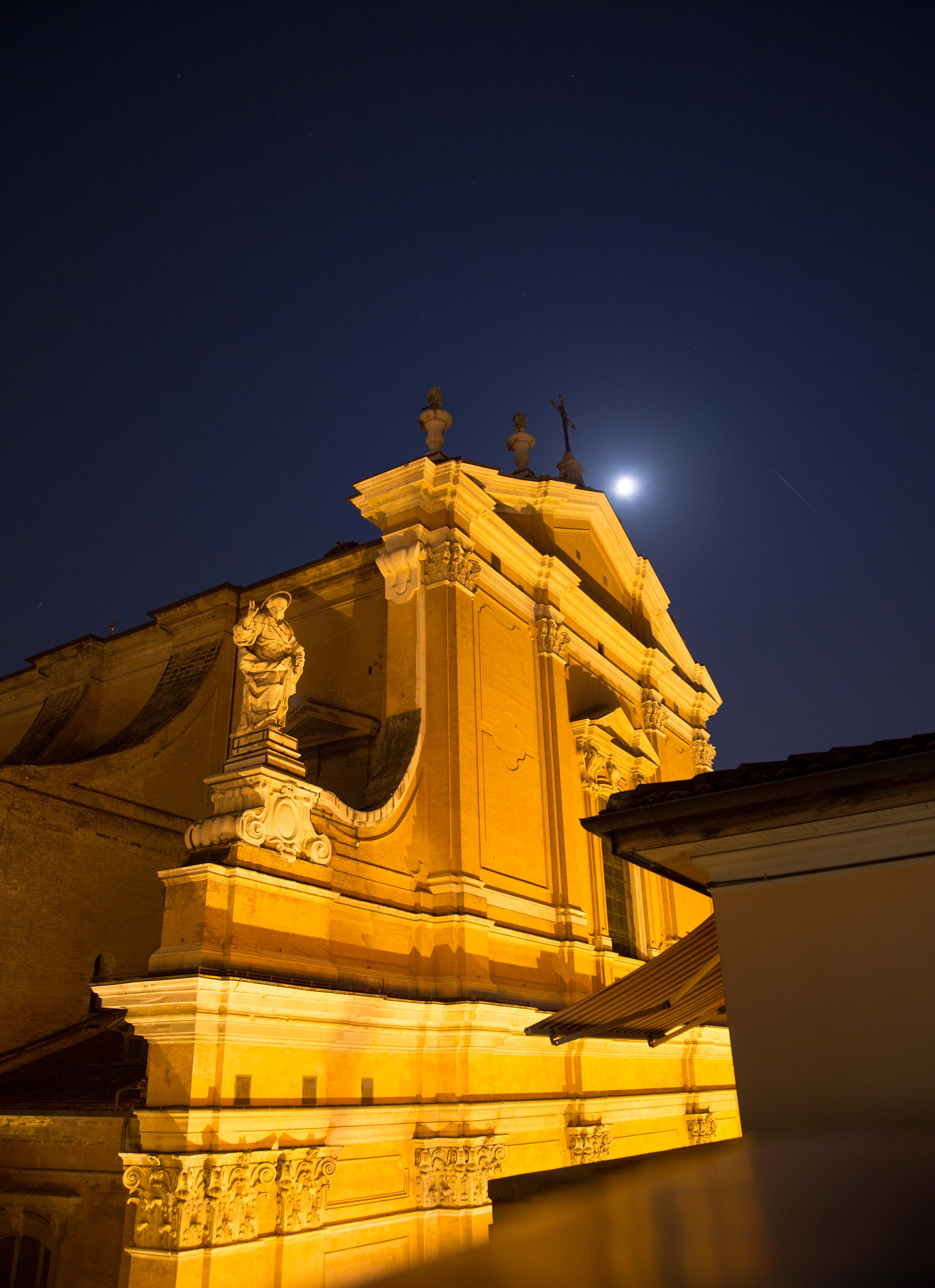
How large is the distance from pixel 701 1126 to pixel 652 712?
7797 millimetres

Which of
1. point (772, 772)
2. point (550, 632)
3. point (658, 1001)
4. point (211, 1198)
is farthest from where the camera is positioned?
point (550, 632)

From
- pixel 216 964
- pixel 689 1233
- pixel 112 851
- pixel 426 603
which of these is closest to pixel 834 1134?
pixel 689 1233

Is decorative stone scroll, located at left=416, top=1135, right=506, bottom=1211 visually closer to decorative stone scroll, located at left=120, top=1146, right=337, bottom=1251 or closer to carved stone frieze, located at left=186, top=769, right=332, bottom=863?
decorative stone scroll, located at left=120, top=1146, right=337, bottom=1251

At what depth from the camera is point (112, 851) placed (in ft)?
46.1

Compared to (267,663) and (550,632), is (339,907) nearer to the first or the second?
(267,663)

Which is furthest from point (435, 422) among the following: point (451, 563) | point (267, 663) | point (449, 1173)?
point (449, 1173)

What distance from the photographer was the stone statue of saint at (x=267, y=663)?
9.92 m

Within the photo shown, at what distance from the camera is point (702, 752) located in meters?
22.6

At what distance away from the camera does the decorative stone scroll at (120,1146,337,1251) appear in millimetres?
7637

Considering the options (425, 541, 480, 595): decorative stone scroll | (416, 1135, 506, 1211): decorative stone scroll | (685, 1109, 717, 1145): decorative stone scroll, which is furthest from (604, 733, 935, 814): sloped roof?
(685, 1109, 717, 1145): decorative stone scroll

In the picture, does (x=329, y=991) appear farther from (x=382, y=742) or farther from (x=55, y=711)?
(x=55, y=711)

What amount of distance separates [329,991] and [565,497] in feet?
35.8

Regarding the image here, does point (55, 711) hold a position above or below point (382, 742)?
above

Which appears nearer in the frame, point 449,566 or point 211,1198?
point 211,1198
